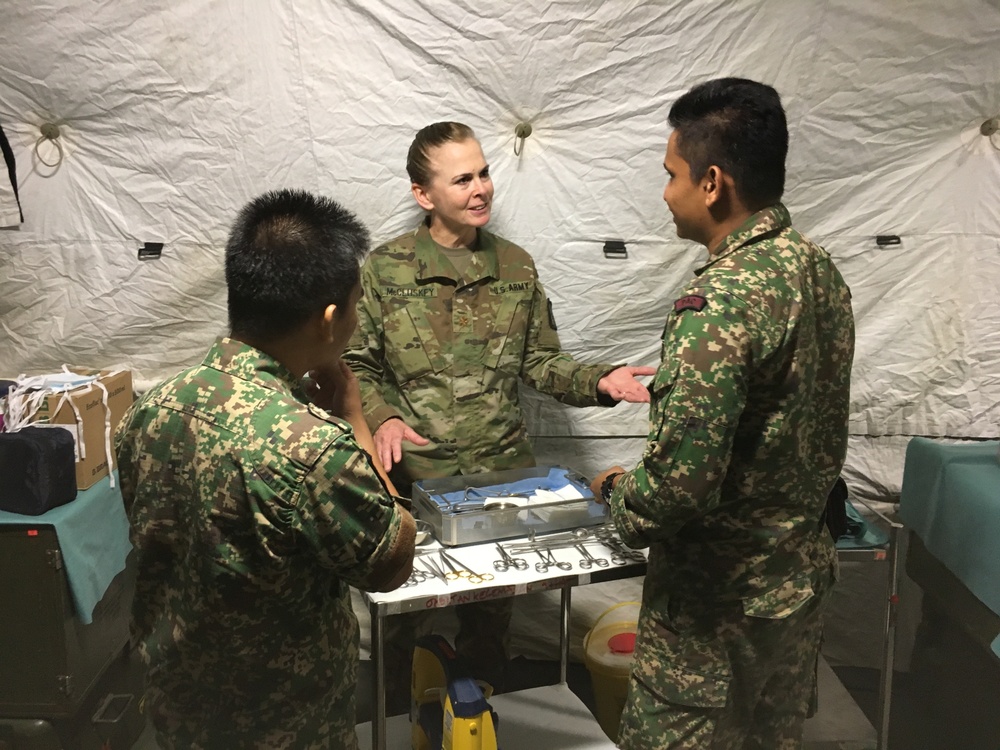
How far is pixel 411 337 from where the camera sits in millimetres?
2195

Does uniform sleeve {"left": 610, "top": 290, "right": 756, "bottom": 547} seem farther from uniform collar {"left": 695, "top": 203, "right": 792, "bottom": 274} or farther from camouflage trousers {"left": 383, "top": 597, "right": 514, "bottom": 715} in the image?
camouflage trousers {"left": 383, "top": 597, "right": 514, "bottom": 715}

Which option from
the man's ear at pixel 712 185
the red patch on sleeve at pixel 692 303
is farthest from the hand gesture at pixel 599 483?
the man's ear at pixel 712 185

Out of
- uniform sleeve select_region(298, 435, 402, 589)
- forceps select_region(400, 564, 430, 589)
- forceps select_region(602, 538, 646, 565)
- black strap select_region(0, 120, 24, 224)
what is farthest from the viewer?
black strap select_region(0, 120, 24, 224)

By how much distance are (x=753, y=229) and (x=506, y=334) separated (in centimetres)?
91

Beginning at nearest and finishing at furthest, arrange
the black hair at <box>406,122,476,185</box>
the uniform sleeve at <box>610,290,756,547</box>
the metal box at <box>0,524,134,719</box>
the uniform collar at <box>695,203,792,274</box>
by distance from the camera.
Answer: the uniform sleeve at <box>610,290,756,547</box> < the uniform collar at <box>695,203,792,274</box> < the metal box at <box>0,524,134,719</box> < the black hair at <box>406,122,476,185</box>

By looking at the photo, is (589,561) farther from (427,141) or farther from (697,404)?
(427,141)

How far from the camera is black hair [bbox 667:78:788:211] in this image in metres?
1.39

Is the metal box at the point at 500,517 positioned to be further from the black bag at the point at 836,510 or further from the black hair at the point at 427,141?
the black hair at the point at 427,141

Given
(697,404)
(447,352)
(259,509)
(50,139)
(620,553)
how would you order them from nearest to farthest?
1. (259,509)
2. (697,404)
3. (620,553)
4. (447,352)
5. (50,139)

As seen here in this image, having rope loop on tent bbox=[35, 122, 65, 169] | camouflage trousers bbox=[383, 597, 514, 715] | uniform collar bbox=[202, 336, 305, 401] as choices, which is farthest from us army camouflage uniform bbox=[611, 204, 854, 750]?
rope loop on tent bbox=[35, 122, 65, 169]

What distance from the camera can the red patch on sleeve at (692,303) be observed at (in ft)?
4.45

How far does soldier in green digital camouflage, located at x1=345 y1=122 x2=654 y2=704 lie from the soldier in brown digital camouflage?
71cm

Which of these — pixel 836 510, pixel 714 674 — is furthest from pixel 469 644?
pixel 836 510

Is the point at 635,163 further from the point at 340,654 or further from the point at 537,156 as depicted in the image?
the point at 340,654
